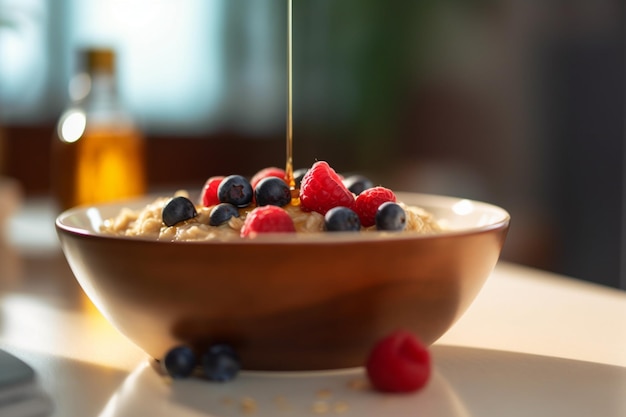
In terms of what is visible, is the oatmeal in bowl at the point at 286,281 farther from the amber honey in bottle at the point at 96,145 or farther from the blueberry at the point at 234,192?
the amber honey in bottle at the point at 96,145

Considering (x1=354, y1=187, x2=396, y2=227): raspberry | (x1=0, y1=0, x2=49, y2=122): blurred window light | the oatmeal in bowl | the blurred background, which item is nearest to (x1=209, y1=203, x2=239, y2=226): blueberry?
the oatmeal in bowl

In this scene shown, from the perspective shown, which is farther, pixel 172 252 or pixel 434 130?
pixel 434 130

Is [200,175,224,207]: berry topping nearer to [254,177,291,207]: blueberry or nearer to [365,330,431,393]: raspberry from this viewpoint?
[254,177,291,207]: blueberry

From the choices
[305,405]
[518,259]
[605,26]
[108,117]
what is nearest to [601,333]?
[305,405]

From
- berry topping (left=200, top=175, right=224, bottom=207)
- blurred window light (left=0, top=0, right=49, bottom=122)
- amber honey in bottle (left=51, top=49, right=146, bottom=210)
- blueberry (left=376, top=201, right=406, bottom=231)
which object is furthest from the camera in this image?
blurred window light (left=0, top=0, right=49, bottom=122)

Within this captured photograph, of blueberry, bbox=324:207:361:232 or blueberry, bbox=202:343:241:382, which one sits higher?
blueberry, bbox=324:207:361:232

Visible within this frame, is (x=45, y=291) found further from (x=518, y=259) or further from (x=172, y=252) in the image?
(x=518, y=259)
